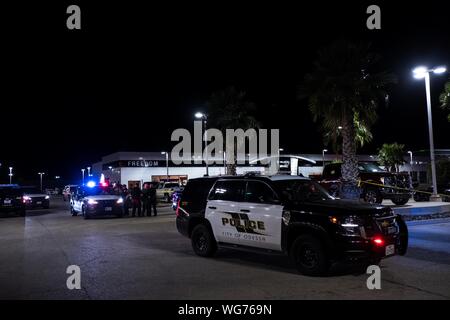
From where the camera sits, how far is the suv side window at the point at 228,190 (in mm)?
10508

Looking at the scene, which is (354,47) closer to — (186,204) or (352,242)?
(186,204)

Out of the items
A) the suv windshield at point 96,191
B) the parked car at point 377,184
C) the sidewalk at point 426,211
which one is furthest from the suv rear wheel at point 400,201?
the suv windshield at point 96,191

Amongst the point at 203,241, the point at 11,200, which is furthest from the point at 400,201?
the point at 11,200

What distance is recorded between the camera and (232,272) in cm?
938

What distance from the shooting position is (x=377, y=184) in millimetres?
21578

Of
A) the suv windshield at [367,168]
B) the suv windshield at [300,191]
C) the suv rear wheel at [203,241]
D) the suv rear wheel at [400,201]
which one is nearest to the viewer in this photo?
the suv windshield at [300,191]

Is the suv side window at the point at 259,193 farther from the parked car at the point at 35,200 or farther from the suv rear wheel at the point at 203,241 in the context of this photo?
the parked car at the point at 35,200

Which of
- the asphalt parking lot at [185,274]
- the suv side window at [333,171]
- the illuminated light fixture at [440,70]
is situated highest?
the illuminated light fixture at [440,70]

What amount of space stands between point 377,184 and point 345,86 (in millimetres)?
4551

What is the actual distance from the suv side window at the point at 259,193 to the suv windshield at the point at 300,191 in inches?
6.7

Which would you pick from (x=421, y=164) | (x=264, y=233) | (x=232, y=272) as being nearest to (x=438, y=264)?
(x=264, y=233)
